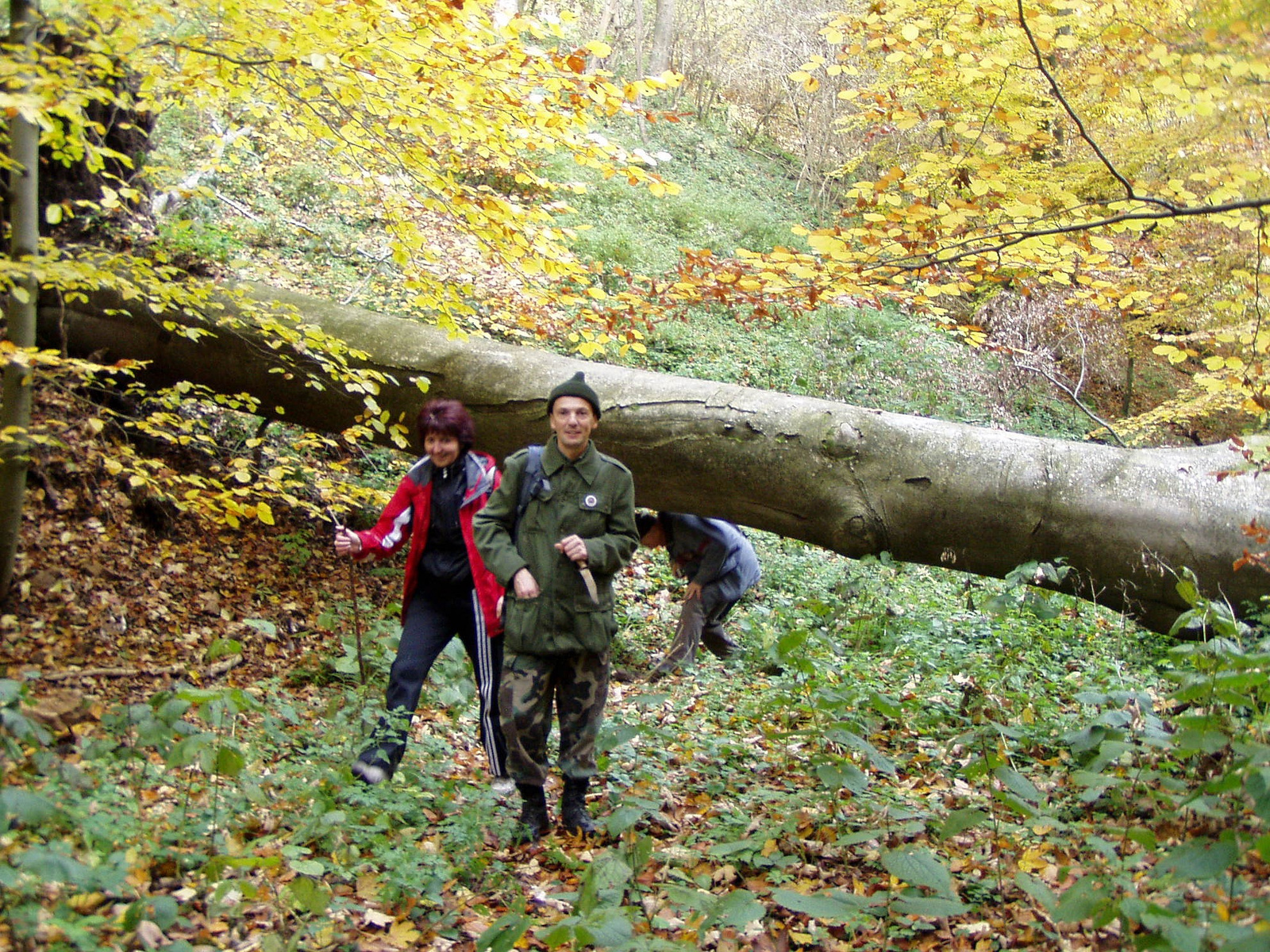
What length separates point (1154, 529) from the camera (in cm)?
457

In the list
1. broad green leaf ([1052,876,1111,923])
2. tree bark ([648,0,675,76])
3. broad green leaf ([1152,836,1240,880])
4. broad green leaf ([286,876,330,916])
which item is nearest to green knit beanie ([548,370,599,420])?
broad green leaf ([286,876,330,916])

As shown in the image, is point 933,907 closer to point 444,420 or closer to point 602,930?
point 602,930

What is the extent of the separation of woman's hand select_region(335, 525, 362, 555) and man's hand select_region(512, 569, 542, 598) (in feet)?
2.98

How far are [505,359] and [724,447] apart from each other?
1.62 metres

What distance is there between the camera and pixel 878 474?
4988mm

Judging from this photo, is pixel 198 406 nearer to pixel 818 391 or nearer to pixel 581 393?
pixel 581 393

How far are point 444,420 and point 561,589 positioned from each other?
104 centimetres

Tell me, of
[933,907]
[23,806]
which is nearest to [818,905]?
[933,907]

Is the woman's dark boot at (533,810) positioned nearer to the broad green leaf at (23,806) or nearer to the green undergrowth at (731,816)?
the green undergrowth at (731,816)

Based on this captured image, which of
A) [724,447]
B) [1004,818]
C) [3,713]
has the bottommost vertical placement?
[1004,818]

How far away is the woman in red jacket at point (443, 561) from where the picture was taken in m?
4.18

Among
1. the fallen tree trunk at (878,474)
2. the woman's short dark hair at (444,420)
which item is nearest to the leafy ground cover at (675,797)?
the fallen tree trunk at (878,474)

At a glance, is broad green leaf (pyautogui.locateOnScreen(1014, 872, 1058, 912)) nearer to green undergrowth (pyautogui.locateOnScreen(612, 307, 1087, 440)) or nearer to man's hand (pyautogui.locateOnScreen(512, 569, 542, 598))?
man's hand (pyautogui.locateOnScreen(512, 569, 542, 598))

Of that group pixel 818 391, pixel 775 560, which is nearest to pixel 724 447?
pixel 775 560
